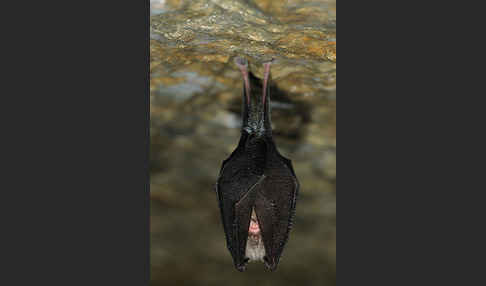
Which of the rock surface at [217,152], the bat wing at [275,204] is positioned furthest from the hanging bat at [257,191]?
the rock surface at [217,152]

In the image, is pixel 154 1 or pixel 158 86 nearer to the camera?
pixel 154 1

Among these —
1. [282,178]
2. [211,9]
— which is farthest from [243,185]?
[211,9]

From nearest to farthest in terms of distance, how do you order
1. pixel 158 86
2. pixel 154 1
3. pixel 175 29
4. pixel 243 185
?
pixel 154 1, pixel 175 29, pixel 243 185, pixel 158 86

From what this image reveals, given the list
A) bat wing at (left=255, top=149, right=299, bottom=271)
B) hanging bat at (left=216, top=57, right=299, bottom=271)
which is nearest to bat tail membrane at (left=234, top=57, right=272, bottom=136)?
hanging bat at (left=216, top=57, right=299, bottom=271)

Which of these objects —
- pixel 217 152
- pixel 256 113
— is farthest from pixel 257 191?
pixel 217 152

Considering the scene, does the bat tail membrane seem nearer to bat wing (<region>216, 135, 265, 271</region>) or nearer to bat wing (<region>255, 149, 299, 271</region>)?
bat wing (<region>216, 135, 265, 271</region>)

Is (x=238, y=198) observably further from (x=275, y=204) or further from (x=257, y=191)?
(x=275, y=204)

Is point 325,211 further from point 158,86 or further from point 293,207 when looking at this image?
point 158,86
